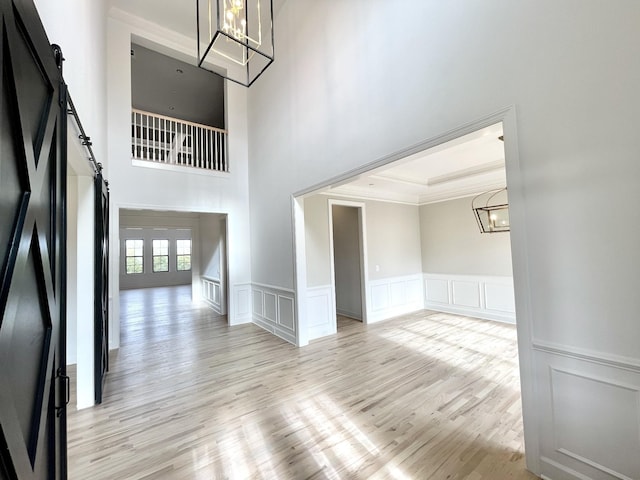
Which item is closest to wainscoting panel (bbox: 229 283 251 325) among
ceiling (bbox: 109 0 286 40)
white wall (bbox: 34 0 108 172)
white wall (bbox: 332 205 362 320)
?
white wall (bbox: 332 205 362 320)

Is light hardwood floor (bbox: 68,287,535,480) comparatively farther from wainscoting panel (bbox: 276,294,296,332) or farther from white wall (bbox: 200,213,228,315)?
white wall (bbox: 200,213,228,315)

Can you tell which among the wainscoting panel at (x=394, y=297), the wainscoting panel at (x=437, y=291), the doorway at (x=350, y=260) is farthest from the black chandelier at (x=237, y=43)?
the wainscoting panel at (x=437, y=291)

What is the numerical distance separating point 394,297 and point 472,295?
1.56 m

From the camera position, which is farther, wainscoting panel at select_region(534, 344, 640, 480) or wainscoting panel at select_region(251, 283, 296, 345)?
wainscoting panel at select_region(251, 283, 296, 345)

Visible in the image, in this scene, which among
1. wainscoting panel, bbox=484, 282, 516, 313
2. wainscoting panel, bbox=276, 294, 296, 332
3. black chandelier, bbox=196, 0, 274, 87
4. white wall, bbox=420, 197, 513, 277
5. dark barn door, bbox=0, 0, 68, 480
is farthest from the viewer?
white wall, bbox=420, 197, 513, 277

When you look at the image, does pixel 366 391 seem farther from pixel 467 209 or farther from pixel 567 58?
pixel 467 209

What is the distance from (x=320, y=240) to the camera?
4.88 m

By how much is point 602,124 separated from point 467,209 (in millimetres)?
4532

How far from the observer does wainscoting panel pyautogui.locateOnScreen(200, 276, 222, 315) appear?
6624 mm

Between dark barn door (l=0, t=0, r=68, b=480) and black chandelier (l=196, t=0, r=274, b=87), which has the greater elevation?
black chandelier (l=196, t=0, r=274, b=87)

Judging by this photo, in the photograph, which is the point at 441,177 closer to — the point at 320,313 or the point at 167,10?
the point at 320,313

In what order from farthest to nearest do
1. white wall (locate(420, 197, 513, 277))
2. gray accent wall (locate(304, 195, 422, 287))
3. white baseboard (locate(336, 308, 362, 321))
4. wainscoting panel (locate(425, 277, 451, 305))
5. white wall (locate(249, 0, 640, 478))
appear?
wainscoting panel (locate(425, 277, 451, 305)) < white baseboard (locate(336, 308, 362, 321)) < white wall (locate(420, 197, 513, 277)) < gray accent wall (locate(304, 195, 422, 287)) < white wall (locate(249, 0, 640, 478))

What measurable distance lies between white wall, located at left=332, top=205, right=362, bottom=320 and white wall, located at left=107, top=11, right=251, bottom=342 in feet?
6.62

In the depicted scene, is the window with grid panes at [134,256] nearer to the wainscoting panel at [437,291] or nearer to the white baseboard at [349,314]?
the white baseboard at [349,314]
